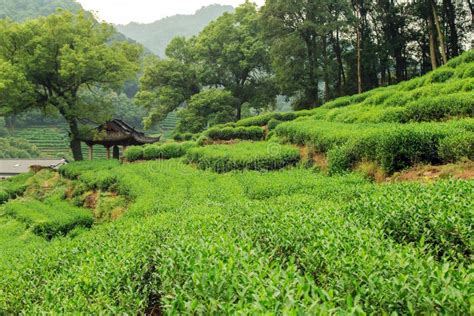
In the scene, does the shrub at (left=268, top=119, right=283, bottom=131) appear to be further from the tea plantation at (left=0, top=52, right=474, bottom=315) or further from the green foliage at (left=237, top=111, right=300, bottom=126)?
the tea plantation at (left=0, top=52, right=474, bottom=315)

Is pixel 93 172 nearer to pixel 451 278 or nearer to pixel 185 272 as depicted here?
pixel 185 272

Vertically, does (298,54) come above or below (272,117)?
above

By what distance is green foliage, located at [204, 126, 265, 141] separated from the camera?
75.9ft

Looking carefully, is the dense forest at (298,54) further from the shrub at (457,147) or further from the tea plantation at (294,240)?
the shrub at (457,147)

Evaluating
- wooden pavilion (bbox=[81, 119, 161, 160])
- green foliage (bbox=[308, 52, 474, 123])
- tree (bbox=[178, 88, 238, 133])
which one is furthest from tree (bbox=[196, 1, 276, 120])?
green foliage (bbox=[308, 52, 474, 123])

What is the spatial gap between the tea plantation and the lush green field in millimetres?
18

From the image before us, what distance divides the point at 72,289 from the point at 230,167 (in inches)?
483

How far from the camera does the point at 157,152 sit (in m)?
25.3

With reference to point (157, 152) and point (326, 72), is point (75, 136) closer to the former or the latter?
point (157, 152)

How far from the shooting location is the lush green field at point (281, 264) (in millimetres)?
2799

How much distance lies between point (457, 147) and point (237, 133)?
1594 cm

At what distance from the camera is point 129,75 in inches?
1105

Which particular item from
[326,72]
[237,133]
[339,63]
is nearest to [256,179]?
[237,133]

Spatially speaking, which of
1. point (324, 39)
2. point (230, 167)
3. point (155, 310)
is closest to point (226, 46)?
point (324, 39)
